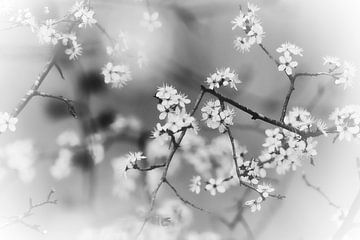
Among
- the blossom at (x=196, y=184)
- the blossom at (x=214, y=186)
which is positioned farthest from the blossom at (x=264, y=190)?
the blossom at (x=196, y=184)

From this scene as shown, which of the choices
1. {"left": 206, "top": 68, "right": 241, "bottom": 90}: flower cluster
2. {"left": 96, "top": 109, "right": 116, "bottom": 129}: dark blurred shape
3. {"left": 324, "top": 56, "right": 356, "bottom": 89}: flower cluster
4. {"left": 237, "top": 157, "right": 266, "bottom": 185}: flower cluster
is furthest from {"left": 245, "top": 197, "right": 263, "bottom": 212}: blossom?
{"left": 96, "top": 109, "right": 116, "bottom": 129}: dark blurred shape

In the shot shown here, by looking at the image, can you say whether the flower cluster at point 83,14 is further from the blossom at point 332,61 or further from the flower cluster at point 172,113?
the blossom at point 332,61

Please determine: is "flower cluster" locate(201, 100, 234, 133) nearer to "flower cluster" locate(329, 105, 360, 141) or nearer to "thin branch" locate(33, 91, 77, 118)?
"flower cluster" locate(329, 105, 360, 141)

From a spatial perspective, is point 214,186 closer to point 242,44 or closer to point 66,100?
point 242,44

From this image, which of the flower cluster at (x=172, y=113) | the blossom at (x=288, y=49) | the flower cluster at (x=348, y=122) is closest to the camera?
the flower cluster at (x=172, y=113)

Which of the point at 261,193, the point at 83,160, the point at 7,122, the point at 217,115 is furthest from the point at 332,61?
the point at 7,122

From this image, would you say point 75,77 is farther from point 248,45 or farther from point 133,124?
point 248,45
